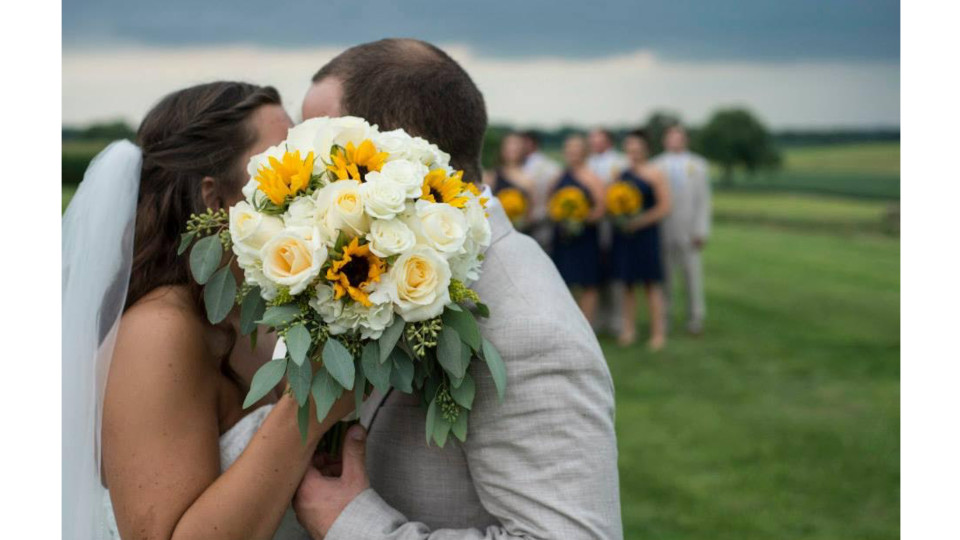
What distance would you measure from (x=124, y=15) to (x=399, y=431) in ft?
44.4

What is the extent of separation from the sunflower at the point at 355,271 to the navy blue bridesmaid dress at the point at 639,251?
954 centimetres

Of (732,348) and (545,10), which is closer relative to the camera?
(732,348)

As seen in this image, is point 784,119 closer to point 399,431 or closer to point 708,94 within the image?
point 708,94

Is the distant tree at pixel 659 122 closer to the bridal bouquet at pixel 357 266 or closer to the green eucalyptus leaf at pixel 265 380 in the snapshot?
the bridal bouquet at pixel 357 266

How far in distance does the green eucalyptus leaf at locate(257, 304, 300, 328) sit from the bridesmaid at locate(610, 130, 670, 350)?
374 inches

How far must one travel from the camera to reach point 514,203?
11914 mm

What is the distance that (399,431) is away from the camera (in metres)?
2.36

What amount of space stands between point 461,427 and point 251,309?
1.70 feet

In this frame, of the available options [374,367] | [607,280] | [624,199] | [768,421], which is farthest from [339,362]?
[607,280]

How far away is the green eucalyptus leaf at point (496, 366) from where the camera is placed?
204cm

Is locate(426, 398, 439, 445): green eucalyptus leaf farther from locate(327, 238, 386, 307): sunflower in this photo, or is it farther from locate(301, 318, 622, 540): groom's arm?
locate(327, 238, 386, 307): sunflower

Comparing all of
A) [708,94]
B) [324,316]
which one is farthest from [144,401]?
[708,94]

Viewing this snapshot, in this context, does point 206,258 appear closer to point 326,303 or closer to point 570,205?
point 326,303

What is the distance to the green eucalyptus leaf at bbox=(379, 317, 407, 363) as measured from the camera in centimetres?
193
